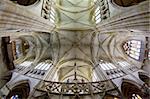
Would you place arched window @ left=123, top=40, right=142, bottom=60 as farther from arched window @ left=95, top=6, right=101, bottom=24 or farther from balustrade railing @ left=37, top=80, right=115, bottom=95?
balustrade railing @ left=37, top=80, right=115, bottom=95

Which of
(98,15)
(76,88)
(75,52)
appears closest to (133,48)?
(98,15)

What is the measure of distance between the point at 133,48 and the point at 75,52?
6288 mm

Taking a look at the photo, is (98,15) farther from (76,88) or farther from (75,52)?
(76,88)

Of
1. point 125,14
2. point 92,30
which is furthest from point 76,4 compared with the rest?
point 125,14

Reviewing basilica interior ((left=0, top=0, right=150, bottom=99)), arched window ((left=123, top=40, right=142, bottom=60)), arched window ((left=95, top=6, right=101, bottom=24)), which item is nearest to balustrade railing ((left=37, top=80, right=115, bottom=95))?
basilica interior ((left=0, top=0, right=150, bottom=99))

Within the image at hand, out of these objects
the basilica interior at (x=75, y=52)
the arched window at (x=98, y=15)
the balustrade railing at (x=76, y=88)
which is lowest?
the balustrade railing at (x=76, y=88)

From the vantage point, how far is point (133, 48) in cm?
2545

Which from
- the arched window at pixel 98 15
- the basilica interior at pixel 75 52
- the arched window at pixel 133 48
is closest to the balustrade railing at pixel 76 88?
the basilica interior at pixel 75 52

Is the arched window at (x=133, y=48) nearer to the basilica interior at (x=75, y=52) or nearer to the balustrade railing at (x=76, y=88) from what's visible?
the basilica interior at (x=75, y=52)

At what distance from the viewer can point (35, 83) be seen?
2050 cm

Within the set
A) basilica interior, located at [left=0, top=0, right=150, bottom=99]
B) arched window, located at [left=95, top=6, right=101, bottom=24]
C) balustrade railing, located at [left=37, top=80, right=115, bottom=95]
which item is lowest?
balustrade railing, located at [left=37, top=80, right=115, bottom=95]

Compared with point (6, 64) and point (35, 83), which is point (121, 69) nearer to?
point (35, 83)

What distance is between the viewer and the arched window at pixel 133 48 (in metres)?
24.2

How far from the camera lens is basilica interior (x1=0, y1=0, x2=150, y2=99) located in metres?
18.6
